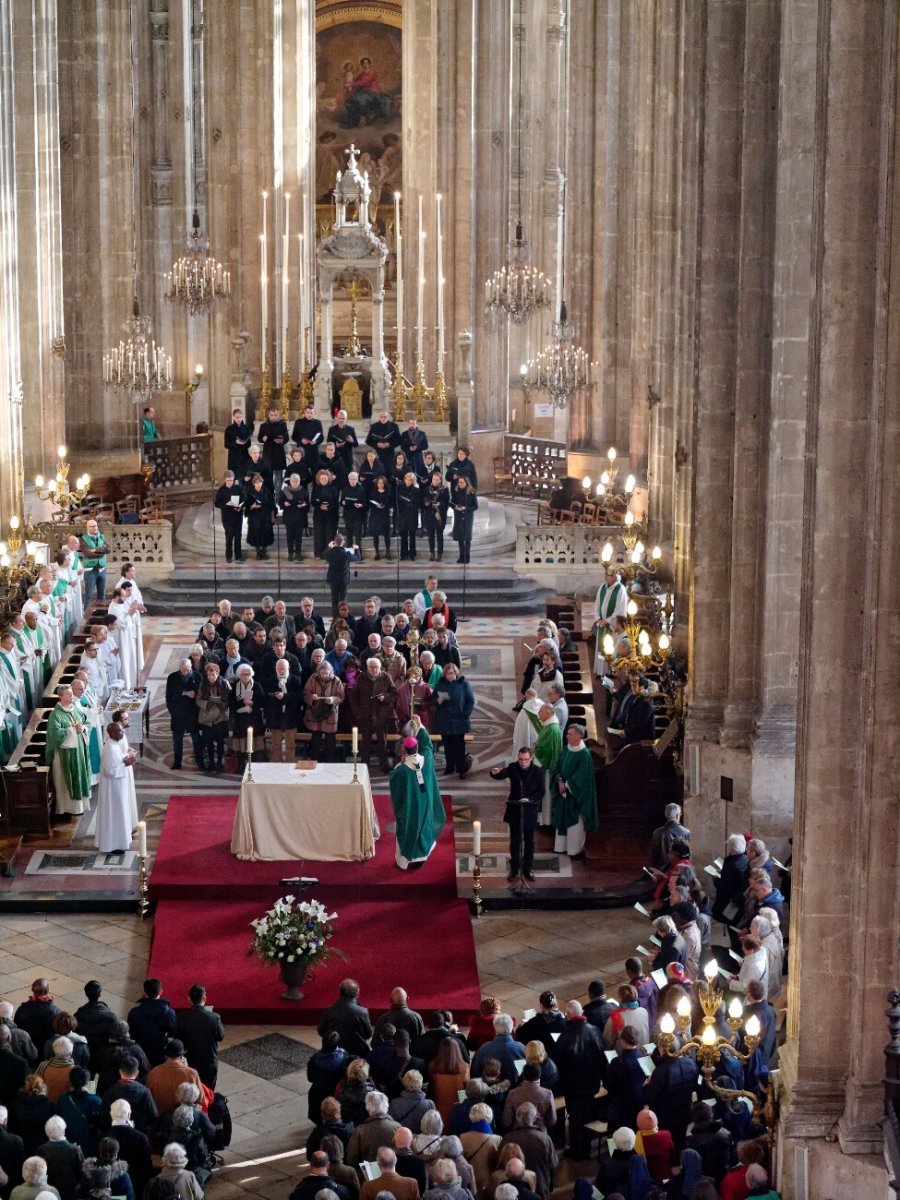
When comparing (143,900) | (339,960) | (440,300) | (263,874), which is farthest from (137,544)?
(339,960)

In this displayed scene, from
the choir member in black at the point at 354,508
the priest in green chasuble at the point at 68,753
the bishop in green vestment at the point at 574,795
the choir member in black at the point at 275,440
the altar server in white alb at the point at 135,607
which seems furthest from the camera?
the choir member in black at the point at 275,440

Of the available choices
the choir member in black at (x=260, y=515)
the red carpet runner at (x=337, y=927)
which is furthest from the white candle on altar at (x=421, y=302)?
the red carpet runner at (x=337, y=927)

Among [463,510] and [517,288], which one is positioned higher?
[517,288]

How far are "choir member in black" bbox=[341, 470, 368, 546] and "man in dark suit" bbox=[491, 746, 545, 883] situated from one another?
452 inches

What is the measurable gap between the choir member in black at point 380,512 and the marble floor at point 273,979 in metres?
12.7

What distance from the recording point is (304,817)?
74.7 feet

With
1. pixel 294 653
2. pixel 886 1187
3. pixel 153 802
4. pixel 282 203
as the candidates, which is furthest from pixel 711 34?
pixel 282 203

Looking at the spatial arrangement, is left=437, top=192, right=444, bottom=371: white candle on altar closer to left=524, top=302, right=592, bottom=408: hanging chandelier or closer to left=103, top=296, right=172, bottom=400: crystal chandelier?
left=524, top=302, right=592, bottom=408: hanging chandelier

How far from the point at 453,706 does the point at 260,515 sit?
963 centimetres

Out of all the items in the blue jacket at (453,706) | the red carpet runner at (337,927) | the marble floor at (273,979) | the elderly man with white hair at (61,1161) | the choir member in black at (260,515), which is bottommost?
the marble floor at (273,979)

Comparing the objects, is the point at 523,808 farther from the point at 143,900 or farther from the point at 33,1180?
the point at 33,1180

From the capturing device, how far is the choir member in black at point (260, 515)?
34.3 m

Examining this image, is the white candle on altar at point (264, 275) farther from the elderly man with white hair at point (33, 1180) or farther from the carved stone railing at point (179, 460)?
the elderly man with white hair at point (33, 1180)

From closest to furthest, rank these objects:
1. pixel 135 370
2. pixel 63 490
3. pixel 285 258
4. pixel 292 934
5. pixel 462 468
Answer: pixel 292 934 → pixel 462 468 → pixel 63 490 → pixel 135 370 → pixel 285 258
